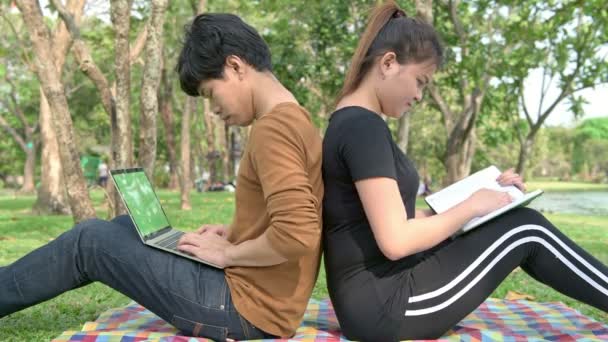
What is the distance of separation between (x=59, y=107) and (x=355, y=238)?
5.60m

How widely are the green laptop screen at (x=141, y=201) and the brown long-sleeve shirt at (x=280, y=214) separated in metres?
0.36

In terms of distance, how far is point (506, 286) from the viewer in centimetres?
476

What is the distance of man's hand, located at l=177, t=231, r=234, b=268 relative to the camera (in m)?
2.51

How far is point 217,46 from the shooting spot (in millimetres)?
2330

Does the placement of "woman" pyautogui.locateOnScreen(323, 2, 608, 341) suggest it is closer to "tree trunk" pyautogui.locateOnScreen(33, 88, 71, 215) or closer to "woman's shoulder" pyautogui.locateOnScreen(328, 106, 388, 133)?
"woman's shoulder" pyautogui.locateOnScreen(328, 106, 388, 133)

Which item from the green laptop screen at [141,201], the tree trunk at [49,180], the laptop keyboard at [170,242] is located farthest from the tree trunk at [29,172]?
the laptop keyboard at [170,242]

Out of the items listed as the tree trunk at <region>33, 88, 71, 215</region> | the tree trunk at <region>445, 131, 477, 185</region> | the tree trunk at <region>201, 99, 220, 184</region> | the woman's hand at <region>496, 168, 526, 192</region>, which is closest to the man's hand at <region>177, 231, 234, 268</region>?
the woman's hand at <region>496, 168, 526, 192</region>

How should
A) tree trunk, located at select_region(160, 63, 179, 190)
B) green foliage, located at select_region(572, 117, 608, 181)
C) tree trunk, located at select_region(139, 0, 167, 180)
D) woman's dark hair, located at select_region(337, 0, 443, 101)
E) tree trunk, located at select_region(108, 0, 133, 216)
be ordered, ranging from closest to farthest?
woman's dark hair, located at select_region(337, 0, 443, 101) < tree trunk, located at select_region(139, 0, 167, 180) < tree trunk, located at select_region(108, 0, 133, 216) < tree trunk, located at select_region(160, 63, 179, 190) < green foliage, located at select_region(572, 117, 608, 181)

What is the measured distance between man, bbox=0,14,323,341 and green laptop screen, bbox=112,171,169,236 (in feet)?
0.27

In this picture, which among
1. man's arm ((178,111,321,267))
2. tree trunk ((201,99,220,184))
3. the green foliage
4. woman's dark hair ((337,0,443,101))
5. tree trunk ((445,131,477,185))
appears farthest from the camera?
the green foliage

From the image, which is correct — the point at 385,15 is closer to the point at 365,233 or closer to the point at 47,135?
the point at 365,233

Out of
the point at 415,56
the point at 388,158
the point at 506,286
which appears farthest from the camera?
the point at 506,286

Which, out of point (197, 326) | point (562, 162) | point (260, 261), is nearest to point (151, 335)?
point (197, 326)

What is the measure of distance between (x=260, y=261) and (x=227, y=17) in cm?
88
